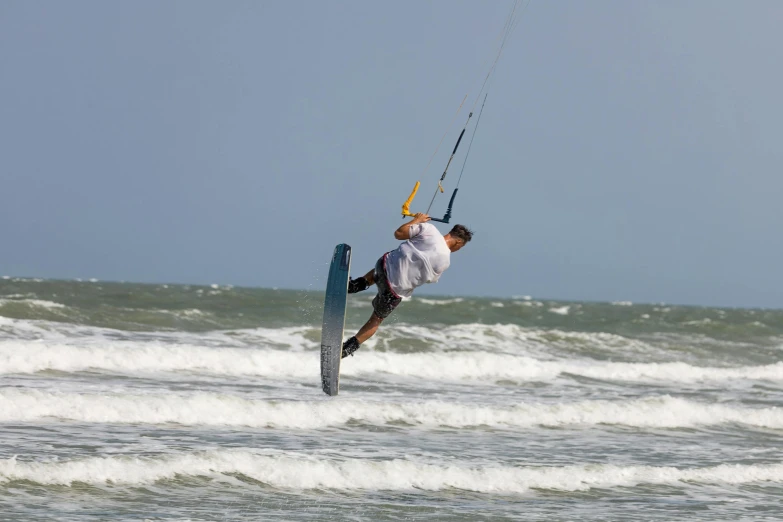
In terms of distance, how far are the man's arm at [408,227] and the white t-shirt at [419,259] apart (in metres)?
0.03

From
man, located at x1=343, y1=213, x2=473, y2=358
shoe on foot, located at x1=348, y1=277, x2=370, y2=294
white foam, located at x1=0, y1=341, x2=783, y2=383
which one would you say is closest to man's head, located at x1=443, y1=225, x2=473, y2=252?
man, located at x1=343, y1=213, x2=473, y2=358

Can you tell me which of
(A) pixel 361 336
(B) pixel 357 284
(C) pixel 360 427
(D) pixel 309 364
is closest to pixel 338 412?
(C) pixel 360 427

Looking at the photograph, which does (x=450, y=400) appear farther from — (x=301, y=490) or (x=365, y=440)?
(x=301, y=490)

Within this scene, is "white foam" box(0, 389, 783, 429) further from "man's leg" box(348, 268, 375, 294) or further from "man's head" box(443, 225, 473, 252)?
"man's head" box(443, 225, 473, 252)

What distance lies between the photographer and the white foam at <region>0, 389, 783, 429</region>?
34.4ft

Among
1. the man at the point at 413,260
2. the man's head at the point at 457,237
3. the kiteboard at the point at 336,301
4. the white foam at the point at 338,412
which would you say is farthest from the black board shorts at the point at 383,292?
the white foam at the point at 338,412

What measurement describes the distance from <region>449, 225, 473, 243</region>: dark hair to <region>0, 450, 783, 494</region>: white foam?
2209 mm

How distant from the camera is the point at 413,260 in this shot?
864 centimetres

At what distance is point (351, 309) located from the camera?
29.7 metres

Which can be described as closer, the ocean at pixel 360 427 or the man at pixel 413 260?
the ocean at pixel 360 427

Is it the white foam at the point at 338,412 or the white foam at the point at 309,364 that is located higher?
the white foam at the point at 309,364

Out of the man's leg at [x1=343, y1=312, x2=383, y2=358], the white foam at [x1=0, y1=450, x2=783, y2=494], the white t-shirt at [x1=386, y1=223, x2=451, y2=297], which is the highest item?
the white t-shirt at [x1=386, y1=223, x2=451, y2=297]

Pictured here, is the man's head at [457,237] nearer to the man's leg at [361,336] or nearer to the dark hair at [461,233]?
the dark hair at [461,233]

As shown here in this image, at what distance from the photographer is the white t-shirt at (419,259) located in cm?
861
